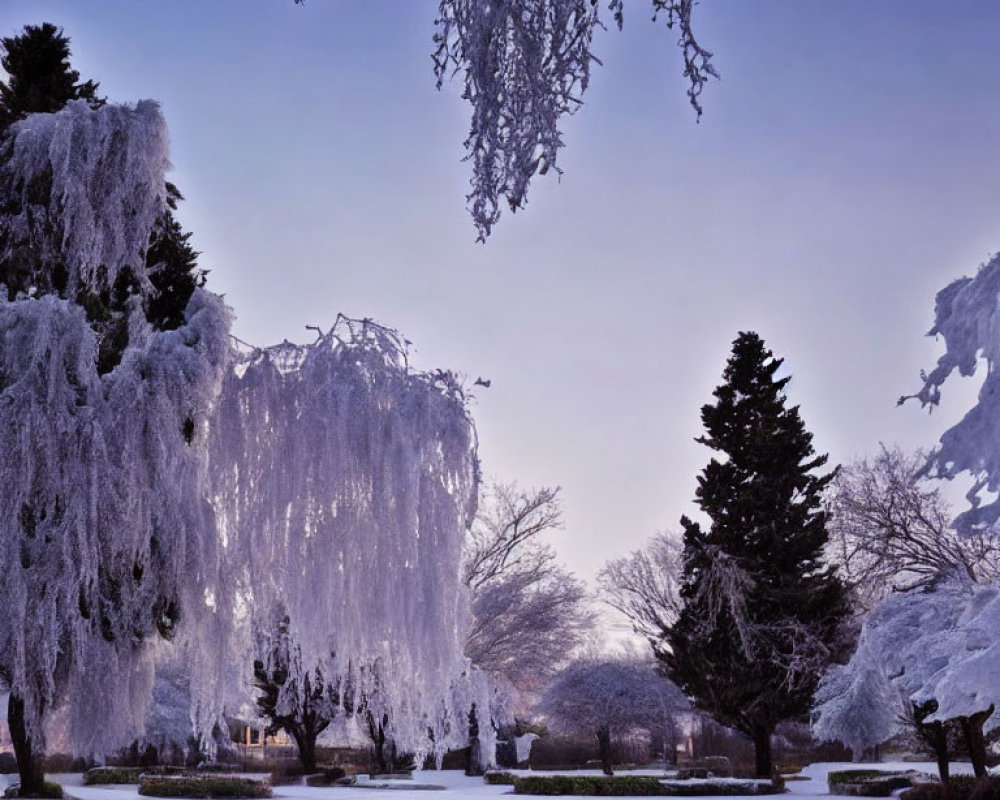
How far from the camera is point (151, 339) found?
42.5 ft

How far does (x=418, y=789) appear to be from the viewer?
89.0 ft

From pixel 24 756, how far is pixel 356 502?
5.85 meters

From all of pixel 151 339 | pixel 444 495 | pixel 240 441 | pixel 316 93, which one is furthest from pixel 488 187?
pixel 151 339

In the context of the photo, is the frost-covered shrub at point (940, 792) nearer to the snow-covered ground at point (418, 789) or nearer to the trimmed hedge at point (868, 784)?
the trimmed hedge at point (868, 784)

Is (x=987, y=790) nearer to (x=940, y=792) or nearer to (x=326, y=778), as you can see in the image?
(x=940, y=792)

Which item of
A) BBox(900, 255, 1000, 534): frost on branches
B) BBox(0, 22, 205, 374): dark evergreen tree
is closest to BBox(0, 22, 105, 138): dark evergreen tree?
BBox(0, 22, 205, 374): dark evergreen tree

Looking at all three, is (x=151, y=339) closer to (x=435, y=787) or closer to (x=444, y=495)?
(x=444, y=495)

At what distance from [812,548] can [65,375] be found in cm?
2164

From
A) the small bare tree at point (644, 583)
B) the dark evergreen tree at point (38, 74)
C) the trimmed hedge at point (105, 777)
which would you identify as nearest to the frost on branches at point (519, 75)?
the dark evergreen tree at point (38, 74)

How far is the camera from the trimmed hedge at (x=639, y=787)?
24438mm

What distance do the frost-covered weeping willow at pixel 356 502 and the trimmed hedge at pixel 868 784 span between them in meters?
15.5

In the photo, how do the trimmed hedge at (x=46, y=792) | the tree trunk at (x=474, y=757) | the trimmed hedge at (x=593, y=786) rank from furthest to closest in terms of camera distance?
the tree trunk at (x=474, y=757) → the trimmed hedge at (x=593, y=786) → the trimmed hedge at (x=46, y=792)

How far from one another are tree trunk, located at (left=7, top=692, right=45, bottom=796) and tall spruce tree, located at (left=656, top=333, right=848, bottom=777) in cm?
1713

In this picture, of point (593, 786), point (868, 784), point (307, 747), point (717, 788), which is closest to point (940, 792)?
point (868, 784)
